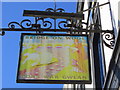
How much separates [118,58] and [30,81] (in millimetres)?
1932

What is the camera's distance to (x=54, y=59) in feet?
21.3

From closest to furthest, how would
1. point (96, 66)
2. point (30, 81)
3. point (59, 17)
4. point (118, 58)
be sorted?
1. point (118, 58)
2. point (30, 81)
3. point (59, 17)
4. point (96, 66)

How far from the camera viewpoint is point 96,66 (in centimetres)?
936

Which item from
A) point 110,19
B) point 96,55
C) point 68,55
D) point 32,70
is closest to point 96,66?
point 96,55

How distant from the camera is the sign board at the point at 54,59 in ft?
19.9

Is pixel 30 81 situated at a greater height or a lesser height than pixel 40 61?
lesser

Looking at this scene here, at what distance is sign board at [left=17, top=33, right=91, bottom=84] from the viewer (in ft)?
19.9

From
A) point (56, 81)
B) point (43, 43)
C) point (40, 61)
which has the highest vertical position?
point (43, 43)

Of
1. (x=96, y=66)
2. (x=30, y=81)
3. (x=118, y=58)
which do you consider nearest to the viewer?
(x=118, y=58)

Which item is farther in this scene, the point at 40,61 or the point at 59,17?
the point at 59,17

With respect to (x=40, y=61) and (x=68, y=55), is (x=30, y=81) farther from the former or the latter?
(x=68, y=55)

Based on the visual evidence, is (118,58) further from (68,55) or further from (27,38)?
(27,38)

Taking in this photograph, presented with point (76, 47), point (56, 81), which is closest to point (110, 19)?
point (76, 47)

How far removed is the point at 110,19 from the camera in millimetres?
7449
